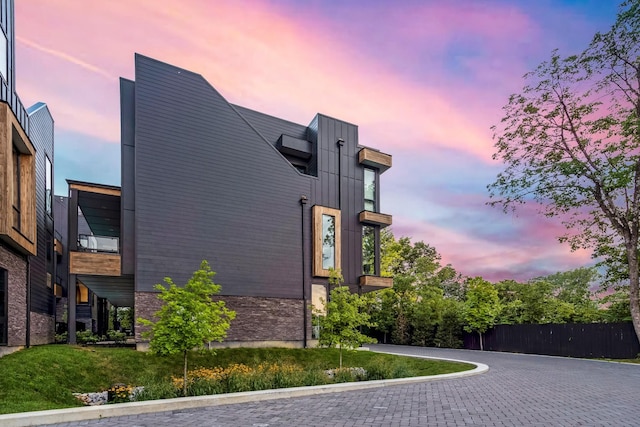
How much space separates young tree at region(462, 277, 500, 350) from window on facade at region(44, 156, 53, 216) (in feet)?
79.8

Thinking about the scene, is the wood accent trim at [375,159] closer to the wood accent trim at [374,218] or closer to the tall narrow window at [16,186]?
the wood accent trim at [374,218]

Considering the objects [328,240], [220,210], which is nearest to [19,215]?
[220,210]

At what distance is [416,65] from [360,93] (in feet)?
10.3

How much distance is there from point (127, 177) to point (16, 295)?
5.96 meters

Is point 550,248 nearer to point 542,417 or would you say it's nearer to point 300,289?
point 300,289

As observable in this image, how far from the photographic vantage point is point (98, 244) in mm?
18609

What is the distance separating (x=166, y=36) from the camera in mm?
15703

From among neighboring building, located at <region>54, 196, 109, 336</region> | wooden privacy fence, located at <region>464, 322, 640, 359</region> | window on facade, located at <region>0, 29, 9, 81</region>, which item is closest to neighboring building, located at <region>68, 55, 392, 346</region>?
neighboring building, located at <region>54, 196, 109, 336</region>

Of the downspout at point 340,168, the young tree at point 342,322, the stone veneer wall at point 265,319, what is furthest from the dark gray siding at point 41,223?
the downspout at point 340,168

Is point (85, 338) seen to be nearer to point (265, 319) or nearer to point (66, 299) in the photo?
point (265, 319)

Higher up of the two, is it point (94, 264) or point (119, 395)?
point (94, 264)

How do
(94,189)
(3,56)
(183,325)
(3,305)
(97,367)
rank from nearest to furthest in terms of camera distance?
(183,325)
(97,367)
(3,305)
(3,56)
(94,189)

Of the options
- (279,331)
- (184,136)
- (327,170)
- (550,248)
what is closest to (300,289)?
(279,331)

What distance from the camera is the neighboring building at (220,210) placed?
1786 cm
